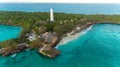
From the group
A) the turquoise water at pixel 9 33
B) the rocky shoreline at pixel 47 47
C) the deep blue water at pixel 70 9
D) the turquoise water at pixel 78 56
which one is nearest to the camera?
the turquoise water at pixel 78 56

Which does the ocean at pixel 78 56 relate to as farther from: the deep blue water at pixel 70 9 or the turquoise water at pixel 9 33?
the deep blue water at pixel 70 9

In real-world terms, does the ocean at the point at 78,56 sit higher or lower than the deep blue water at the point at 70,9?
higher

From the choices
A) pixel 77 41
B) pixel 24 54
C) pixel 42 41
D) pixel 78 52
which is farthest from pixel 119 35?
pixel 24 54

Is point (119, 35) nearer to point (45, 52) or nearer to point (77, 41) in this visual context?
point (77, 41)

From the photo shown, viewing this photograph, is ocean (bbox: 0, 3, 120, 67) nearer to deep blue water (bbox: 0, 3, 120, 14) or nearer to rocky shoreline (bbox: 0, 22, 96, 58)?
rocky shoreline (bbox: 0, 22, 96, 58)

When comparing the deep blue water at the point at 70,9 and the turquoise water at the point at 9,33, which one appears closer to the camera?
the turquoise water at the point at 9,33

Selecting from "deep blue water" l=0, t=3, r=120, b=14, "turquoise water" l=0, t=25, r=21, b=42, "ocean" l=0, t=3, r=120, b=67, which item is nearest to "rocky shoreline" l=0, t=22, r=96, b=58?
"ocean" l=0, t=3, r=120, b=67

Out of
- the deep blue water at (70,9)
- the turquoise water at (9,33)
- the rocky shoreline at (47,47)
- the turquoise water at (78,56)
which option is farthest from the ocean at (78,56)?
the deep blue water at (70,9)

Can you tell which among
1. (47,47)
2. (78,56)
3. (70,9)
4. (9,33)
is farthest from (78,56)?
(70,9)
